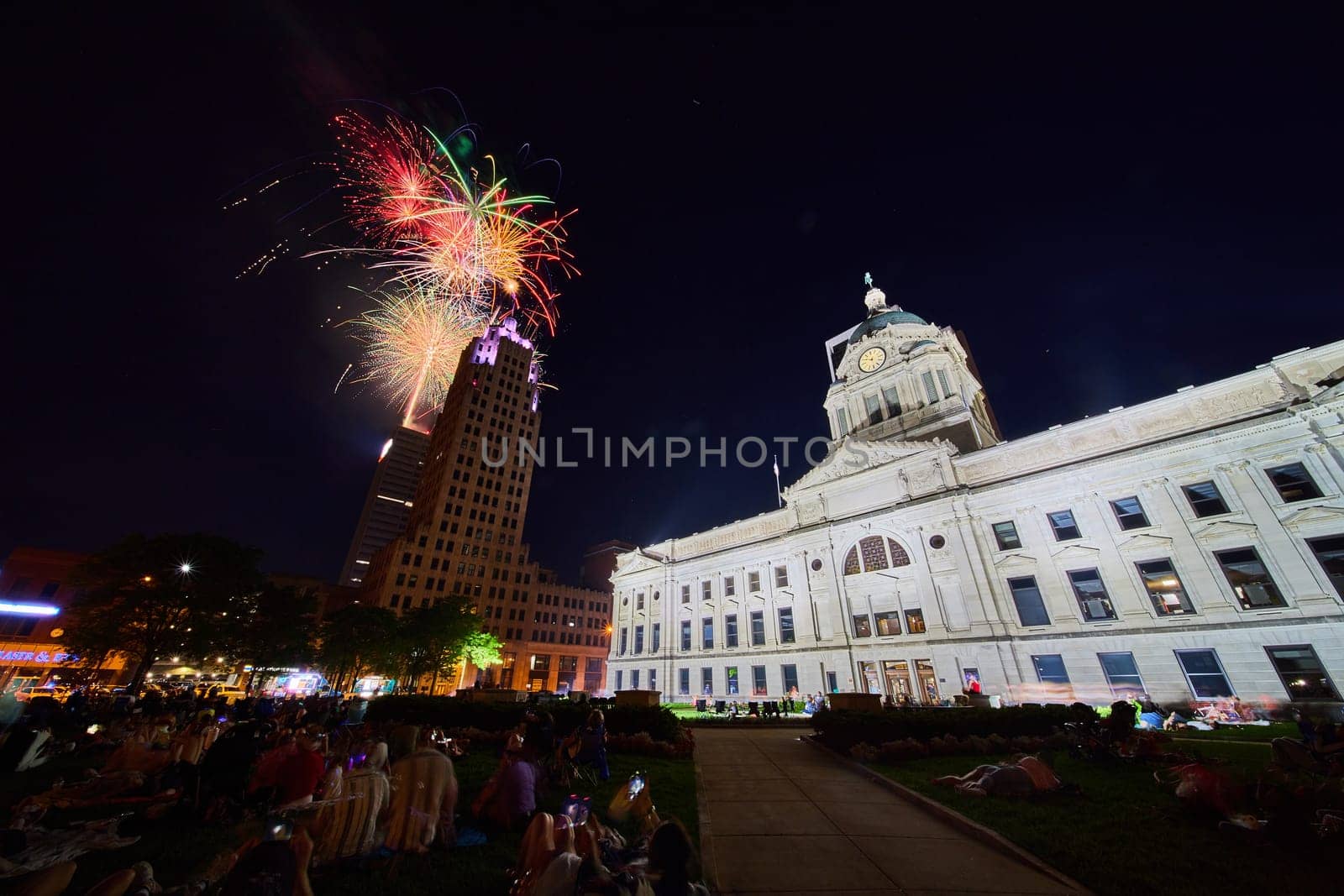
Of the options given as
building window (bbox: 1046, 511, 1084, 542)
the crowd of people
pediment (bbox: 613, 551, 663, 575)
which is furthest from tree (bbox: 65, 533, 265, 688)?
building window (bbox: 1046, 511, 1084, 542)

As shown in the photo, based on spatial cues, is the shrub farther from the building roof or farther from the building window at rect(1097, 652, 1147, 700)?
the building roof

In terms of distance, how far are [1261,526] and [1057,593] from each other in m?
9.39

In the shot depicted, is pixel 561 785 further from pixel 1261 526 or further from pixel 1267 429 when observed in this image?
pixel 1267 429

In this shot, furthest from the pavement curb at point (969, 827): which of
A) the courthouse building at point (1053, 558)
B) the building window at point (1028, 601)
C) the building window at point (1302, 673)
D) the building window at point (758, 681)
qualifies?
the building window at point (758, 681)

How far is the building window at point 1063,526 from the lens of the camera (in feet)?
99.1

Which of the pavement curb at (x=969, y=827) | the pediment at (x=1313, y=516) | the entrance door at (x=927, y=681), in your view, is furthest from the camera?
the entrance door at (x=927, y=681)

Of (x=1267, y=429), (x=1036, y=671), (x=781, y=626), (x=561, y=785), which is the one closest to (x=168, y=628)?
(x=561, y=785)

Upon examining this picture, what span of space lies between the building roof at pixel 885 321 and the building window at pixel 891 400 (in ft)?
26.2

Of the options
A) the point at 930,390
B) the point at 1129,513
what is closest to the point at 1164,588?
the point at 1129,513

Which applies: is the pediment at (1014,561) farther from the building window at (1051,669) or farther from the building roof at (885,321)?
the building roof at (885,321)

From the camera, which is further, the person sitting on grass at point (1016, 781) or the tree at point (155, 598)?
the tree at point (155, 598)

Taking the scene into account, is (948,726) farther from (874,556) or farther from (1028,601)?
(874,556)

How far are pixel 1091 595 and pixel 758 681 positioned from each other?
24.1 metres

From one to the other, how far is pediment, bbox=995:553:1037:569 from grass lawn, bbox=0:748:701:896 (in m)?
30.0
